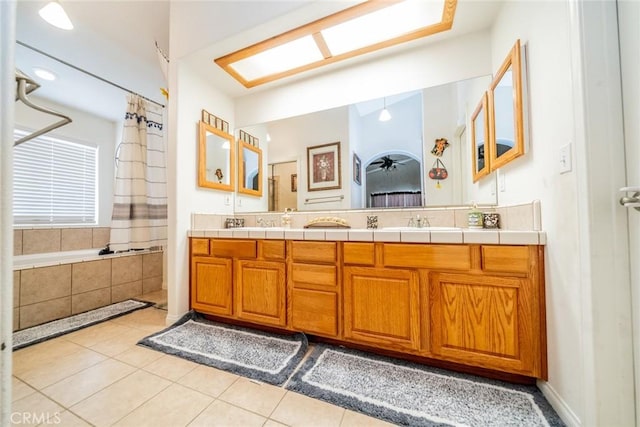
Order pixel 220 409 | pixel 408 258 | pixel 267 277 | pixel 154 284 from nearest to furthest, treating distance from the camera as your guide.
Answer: pixel 220 409, pixel 408 258, pixel 267 277, pixel 154 284

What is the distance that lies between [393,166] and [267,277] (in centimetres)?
134

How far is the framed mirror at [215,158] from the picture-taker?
220 centimetres

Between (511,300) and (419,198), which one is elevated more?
(419,198)

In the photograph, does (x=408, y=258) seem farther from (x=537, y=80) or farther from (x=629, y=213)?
(x=537, y=80)

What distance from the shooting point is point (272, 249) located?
1714 millimetres

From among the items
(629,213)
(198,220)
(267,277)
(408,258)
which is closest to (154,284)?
(198,220)

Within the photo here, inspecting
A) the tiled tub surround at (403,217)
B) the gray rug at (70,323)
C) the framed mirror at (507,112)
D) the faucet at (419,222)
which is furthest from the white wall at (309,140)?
the gray rug at (70,323)

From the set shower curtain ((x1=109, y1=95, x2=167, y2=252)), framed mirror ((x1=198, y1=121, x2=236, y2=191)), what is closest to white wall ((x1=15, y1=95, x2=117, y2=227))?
shower curtain ((x1=109, y1=95, x2=167, y2=252))

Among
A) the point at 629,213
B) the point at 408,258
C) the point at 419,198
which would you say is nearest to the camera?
the point at 629,213

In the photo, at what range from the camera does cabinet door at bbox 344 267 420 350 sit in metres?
1.33

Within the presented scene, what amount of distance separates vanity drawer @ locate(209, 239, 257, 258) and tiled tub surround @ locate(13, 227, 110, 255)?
99.1 inches

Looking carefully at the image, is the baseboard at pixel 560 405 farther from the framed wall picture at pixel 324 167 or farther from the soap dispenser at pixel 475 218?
the framed wall picture at pixel 324 167

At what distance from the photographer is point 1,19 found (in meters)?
0.42

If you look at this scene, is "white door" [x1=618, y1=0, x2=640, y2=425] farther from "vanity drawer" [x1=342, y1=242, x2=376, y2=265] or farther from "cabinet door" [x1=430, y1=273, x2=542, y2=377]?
"vanity drawer" [x1=342, y1=242, x2=376, y2=265]
